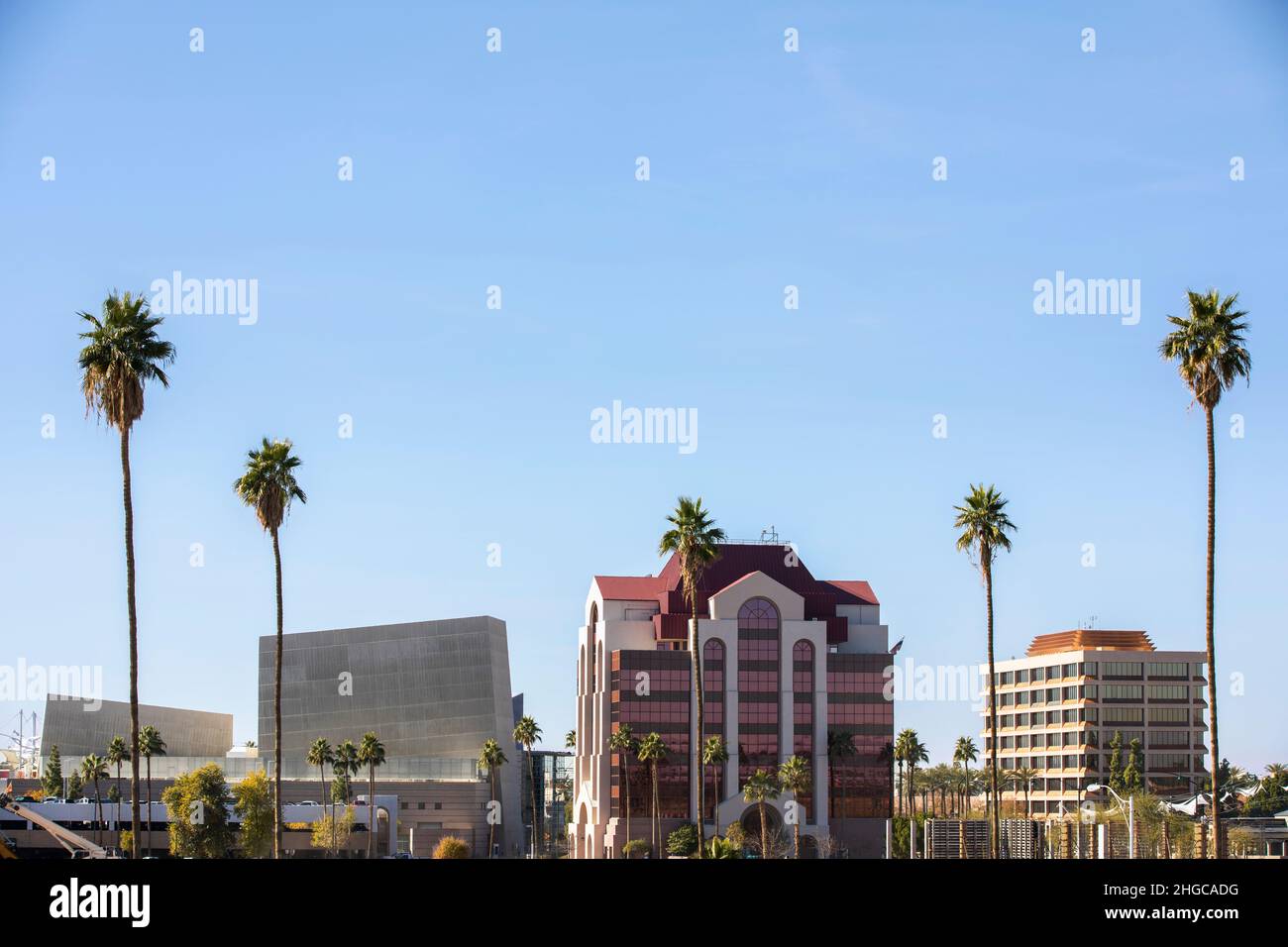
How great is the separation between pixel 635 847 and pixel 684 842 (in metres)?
6.21

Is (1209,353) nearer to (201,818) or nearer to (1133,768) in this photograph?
(201,818)

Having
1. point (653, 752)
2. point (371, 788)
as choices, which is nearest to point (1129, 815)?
point (653, 752)

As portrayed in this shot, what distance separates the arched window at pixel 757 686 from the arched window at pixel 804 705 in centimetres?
193

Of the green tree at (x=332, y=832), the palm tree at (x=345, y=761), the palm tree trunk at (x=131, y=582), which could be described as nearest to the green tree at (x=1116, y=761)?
the palm tree at (x=345, y=761)

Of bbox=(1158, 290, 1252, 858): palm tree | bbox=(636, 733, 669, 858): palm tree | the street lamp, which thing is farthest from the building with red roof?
bbox=(1158, 290, 1252, 858): palm tree

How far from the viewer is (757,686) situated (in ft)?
537

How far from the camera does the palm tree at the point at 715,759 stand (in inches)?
6181

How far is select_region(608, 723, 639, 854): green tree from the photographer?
519 ft

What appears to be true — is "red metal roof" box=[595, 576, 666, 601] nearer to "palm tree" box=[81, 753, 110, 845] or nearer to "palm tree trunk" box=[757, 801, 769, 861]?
"palm tree trunk" box=[757, 801, 769, 861]
